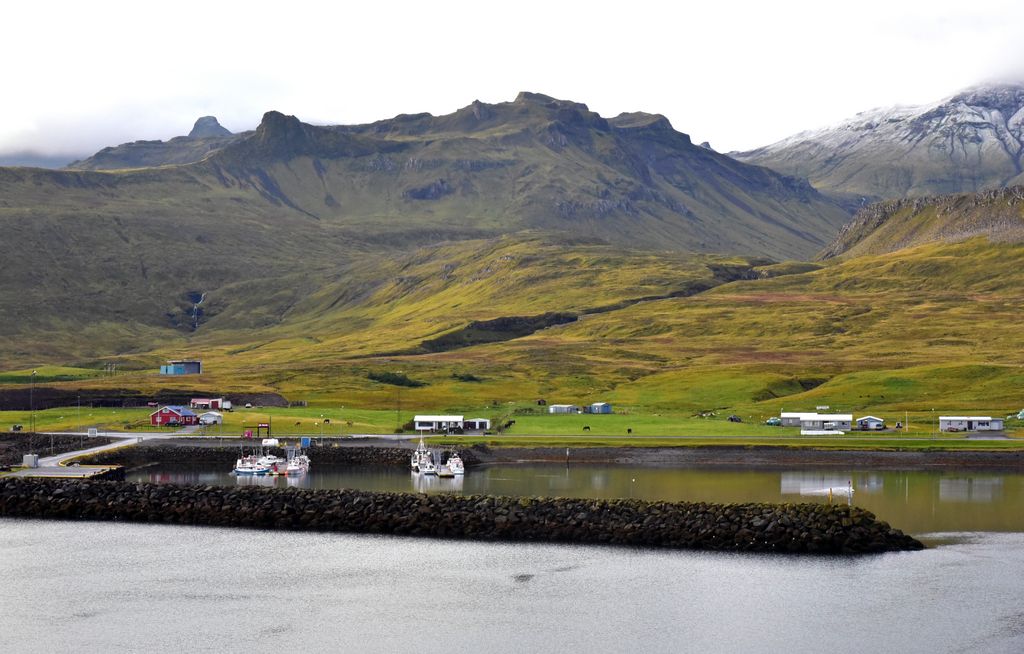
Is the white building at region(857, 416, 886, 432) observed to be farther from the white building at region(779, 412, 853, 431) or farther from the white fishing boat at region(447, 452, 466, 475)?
the white fishing boat at region(447, 452, 466, 475)

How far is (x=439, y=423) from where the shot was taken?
139000mm

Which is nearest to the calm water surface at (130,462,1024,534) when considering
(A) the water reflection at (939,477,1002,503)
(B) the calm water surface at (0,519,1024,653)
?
(A) the water reflection at (939,477,1002,503)

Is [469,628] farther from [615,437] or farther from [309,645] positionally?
[615,437]

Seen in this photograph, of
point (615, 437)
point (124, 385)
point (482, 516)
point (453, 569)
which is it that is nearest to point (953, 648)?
point (453, 569)

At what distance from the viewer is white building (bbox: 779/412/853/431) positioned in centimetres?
13512

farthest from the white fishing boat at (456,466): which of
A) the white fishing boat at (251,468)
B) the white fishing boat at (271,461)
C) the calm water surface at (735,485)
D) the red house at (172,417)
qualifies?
the red house at (172,417)

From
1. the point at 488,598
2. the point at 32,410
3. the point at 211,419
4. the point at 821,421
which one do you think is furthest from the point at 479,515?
the point at 32,410

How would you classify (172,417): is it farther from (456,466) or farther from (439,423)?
(456,466)

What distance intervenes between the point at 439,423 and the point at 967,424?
5610 centimetres

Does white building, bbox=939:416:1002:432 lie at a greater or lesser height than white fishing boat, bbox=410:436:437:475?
greater

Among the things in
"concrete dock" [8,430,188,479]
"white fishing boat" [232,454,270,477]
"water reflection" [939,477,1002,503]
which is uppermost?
"concrete dock" [8,430,188,479]

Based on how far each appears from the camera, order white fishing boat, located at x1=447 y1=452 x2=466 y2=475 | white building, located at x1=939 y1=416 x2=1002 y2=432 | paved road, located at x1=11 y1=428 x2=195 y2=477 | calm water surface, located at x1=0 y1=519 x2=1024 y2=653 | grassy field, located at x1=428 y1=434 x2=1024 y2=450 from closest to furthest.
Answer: calm water surface, located at x1=0 y1=519 x2=1024 y2=653
paved road, located at x1=11 y1=428 x2=195 y2=477
white fishing boat, located at x1=447 y1=452 x2=466 y2=475
grassy field, located at x1=428 y1=434 x2=1024 y2=450
white building, located at x1=939 y1=416 x2=1002 y2=432

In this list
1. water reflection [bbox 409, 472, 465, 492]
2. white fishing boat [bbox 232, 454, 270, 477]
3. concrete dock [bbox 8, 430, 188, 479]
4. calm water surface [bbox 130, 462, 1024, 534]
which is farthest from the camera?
white fishing boat [bbox 232, 454, 270, 477]

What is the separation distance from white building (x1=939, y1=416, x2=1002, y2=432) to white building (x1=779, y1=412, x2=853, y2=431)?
9.74m
